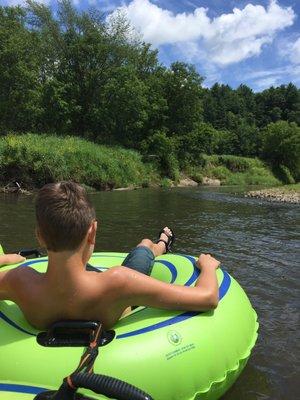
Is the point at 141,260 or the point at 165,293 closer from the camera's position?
the point at 165,293

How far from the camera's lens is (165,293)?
104 inches

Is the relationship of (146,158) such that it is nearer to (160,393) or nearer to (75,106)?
(75,106)

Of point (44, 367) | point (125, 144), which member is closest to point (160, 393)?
point (44, 367)

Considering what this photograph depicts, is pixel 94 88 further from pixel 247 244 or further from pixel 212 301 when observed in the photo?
pixel 212 301

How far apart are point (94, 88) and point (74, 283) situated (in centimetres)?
3134

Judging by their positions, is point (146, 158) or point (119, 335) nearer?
point (119, 335)

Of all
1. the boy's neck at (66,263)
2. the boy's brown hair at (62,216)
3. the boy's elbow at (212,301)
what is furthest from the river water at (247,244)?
the boy's brown hair at (62,216)

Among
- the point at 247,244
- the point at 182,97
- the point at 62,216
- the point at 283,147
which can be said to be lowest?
the point at 247,244

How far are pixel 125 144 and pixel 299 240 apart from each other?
23199 millimetres

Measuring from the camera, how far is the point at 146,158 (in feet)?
95.9

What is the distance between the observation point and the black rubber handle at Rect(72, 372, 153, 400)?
1.78 m

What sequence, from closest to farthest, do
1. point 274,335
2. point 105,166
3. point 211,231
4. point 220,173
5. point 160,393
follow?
point 160,393 → point 274,335 → point 211,231 → point 105,166 → point 220,173

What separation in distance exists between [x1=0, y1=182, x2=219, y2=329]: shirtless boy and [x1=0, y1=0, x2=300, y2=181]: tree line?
24879mm

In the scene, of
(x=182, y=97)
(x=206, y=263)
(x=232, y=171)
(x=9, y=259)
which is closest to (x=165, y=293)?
(x=206, y=263)
